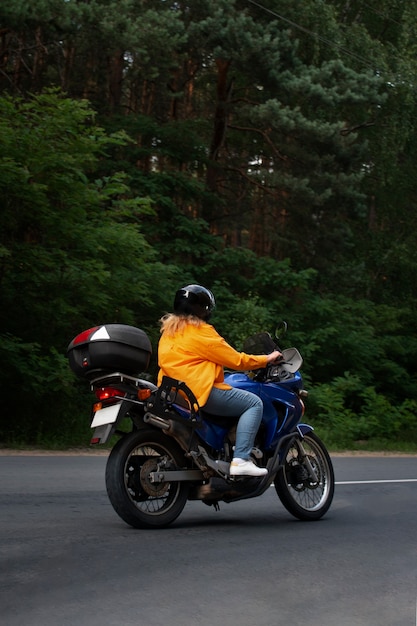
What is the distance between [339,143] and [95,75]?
7117 millimetres

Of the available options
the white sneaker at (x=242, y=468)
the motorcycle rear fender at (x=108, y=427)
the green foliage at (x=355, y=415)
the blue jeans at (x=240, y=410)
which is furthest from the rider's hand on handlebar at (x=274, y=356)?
the green foliage at (x=355, y=415)

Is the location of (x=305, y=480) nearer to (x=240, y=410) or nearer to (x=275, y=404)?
(x=275, y=404)

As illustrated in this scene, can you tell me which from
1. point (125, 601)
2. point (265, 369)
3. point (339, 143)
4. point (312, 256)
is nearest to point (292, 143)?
point (339, 143)

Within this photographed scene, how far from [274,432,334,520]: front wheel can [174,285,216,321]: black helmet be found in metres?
1.30

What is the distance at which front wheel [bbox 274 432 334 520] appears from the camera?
7867 millimetres

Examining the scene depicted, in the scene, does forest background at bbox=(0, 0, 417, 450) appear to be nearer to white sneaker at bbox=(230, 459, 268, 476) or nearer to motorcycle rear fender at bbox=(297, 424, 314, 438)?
motorcycle rear fender at bbox=(297, 424, 314, 438)

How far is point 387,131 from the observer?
31.6m

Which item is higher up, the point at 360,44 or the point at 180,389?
the point at 360,44

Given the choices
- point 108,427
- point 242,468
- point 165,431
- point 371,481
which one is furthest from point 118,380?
point 371,481

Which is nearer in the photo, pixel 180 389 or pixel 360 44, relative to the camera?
pixel 180 389

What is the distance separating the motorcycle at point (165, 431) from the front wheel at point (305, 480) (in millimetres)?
18

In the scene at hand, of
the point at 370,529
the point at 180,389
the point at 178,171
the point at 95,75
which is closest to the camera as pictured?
the point at 180,389

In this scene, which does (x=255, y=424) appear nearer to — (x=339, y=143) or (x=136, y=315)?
(x=136, y=315)

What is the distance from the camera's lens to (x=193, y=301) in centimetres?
741
